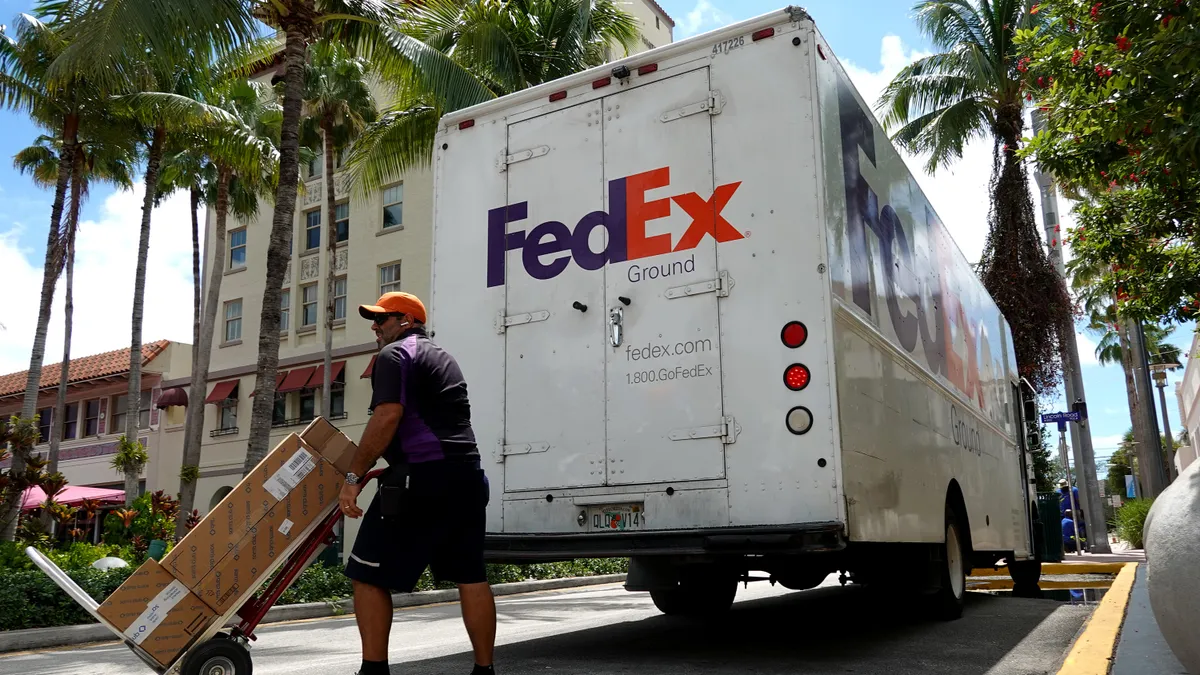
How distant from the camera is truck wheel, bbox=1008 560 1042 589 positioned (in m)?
11.8

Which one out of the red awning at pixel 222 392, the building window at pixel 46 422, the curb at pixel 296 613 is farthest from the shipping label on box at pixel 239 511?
the building window at pixel 46 422

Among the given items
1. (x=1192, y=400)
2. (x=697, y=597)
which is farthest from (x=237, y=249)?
(x=1192, y=400)

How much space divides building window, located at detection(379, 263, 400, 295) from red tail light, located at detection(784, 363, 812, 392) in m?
25.7

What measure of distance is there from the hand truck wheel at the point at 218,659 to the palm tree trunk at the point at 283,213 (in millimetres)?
9628

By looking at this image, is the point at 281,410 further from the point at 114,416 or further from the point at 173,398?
the point at 114,416

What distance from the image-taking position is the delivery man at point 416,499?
4578 mm

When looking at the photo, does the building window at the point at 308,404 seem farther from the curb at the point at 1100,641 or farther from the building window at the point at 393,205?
the curb at the point at 1100,641

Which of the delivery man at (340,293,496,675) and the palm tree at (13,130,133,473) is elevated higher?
the palm tree at (13,130,133,473)

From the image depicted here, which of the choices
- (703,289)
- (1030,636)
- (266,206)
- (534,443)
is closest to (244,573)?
(534,443)

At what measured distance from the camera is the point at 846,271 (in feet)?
19.5

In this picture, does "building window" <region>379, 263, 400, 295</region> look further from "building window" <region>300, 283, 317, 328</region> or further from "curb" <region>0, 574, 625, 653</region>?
"curb" <region>0, 574, 625, 653</region>

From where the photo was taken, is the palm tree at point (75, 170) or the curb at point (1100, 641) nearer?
the curb at point (1100, 641)

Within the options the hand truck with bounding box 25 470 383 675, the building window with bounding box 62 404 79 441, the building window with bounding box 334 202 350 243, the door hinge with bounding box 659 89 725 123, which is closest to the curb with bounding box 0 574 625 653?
the hand truck with bounding box 25 470 383 675

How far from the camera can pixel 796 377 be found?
5.59m
